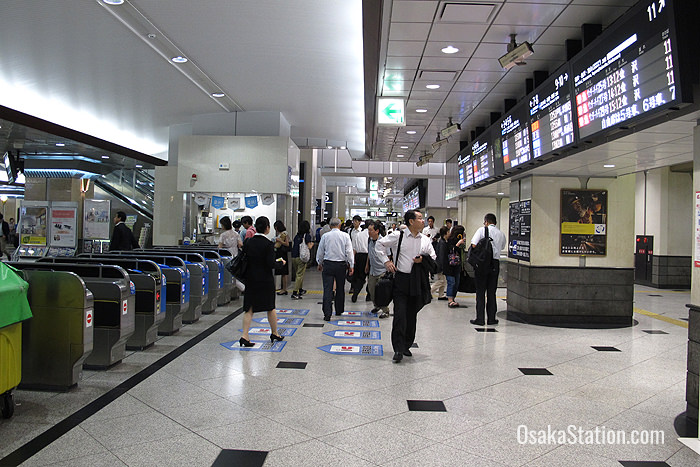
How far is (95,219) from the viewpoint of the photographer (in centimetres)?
1073

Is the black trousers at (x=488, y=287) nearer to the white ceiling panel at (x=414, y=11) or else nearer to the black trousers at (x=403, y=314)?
the black trousers at (x=403, y=314)

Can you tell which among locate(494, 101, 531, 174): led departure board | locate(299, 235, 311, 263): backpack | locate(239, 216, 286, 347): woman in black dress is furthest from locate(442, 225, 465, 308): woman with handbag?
locate(239, 216, 286, 347): woman in black dress

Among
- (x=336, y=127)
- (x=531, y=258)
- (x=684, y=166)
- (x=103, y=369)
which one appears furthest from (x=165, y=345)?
(x=684, y=166)

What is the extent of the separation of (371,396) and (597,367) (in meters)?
2.71

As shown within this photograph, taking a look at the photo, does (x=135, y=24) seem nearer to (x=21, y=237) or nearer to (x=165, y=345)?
(x=165, y=345)

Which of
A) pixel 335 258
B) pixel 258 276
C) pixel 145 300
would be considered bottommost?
pixel 145 300

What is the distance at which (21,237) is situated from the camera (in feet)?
33.0

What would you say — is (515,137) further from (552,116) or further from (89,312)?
(89,312)

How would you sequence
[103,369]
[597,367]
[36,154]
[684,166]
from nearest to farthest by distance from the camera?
[103,369] < [597,367] < [684,166] < [36,154]

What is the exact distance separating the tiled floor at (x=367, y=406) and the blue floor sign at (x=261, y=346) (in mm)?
133

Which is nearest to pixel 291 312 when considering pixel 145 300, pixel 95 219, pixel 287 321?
pixel 287 321

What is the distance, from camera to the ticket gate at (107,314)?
4887 millimetres

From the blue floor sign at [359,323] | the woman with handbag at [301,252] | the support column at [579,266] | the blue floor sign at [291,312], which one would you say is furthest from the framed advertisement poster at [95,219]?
the support column at [579,266]

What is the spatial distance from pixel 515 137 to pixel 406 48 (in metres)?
2.44
